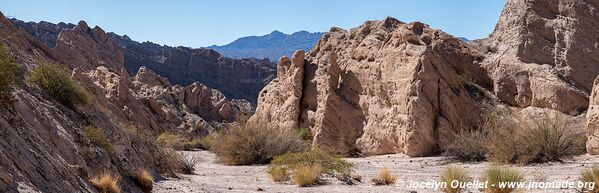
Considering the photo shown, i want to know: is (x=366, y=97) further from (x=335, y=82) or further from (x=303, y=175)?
(x=303, y=175)

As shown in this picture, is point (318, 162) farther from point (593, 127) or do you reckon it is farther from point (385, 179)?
point (593, 127)

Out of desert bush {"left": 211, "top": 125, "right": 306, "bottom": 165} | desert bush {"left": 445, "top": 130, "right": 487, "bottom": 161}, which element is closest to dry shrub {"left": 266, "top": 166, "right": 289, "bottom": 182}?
desert bush {"left": 211, "top": 125, "right": 306, "bottom": 165}

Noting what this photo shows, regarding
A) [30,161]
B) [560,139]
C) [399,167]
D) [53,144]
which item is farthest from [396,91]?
[30,161]

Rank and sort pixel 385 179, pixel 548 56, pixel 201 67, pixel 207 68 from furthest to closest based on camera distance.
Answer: pixel 207 68, pixel 201 67, pixel 548 56, pixel 385 179

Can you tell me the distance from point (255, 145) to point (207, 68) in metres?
105

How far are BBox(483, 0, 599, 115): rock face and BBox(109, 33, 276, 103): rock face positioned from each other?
9209 centimetres

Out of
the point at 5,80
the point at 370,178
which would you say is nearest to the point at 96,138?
the point at 5,80

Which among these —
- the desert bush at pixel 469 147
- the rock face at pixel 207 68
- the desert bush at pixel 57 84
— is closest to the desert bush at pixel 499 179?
the desert bush at pixel 469 147

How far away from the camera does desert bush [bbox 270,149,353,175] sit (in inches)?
632

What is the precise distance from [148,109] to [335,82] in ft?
74.3

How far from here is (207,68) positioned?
414ft

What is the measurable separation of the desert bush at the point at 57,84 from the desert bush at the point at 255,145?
1065 cm

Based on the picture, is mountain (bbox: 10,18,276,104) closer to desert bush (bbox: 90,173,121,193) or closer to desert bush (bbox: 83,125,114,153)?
desert bush (bbox: 83,125,114,153)

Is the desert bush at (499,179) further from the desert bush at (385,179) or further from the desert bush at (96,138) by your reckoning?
the desert bush at (96,138)
